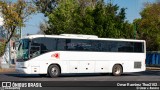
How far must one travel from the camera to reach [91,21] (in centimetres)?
3709

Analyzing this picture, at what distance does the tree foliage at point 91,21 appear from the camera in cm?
3688

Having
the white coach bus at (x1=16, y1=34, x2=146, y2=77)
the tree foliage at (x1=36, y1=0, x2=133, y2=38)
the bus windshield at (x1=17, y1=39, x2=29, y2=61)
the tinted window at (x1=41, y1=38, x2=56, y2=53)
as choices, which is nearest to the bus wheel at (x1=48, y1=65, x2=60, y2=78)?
the white coach bus at (x1=16, y1=34, x2=146, y2=77)

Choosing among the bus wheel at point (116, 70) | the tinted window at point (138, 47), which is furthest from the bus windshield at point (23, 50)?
the tinted window at point (138, 47)

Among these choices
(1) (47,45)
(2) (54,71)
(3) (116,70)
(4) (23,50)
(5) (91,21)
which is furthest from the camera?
(5) (91,21)

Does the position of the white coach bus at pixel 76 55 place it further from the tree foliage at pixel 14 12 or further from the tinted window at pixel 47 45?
the tree foliage at pixel 14 12

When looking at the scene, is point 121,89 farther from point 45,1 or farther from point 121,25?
point 45,1

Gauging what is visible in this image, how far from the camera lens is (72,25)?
41219 mm

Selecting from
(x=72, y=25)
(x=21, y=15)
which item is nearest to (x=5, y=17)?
(x=21, y=15)

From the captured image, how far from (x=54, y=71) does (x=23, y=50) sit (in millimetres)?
2243

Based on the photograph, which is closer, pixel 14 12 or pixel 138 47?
pixel 138 47

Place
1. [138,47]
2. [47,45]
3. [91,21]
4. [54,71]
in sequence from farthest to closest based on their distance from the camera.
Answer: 1. [91,21]
2. [138,47]
3. [54,71]
4. [47,45]

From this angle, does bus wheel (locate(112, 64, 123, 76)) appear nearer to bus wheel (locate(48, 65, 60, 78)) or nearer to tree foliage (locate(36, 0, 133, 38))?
bus wheel (locate(48, 65, 60, 78))

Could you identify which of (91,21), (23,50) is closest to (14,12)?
(91,21)

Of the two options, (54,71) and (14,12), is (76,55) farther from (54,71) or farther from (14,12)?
(14,12)
